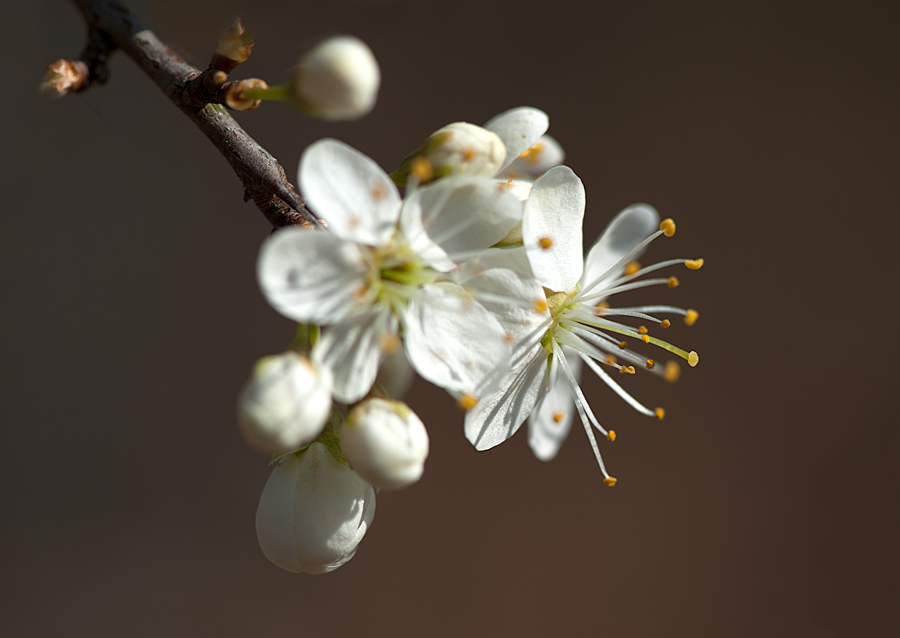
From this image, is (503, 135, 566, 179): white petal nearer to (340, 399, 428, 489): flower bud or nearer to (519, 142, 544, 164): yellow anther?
(519, 142, 544, 164): yellow anther

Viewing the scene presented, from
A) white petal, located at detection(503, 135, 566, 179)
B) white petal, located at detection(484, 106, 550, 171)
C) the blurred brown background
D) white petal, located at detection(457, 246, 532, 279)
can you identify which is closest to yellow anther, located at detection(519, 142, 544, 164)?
white petal, located at detection(503, 135, 566, 179)

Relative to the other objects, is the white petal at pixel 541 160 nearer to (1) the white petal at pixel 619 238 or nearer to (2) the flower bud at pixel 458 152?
(1) the white petal at pixel 619 238

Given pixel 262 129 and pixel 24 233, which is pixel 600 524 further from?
pixel 24 233

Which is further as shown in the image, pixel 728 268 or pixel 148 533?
pixel 728 268

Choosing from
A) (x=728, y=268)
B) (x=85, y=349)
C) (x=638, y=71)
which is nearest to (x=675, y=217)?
(x=728, y=268)

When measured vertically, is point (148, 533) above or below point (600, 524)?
below

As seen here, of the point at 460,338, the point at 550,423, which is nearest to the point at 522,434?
the point at 550,423

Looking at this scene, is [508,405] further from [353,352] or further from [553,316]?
[353,352]

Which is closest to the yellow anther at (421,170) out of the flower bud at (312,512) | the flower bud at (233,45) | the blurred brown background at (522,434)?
the flower bud at (233,45)
